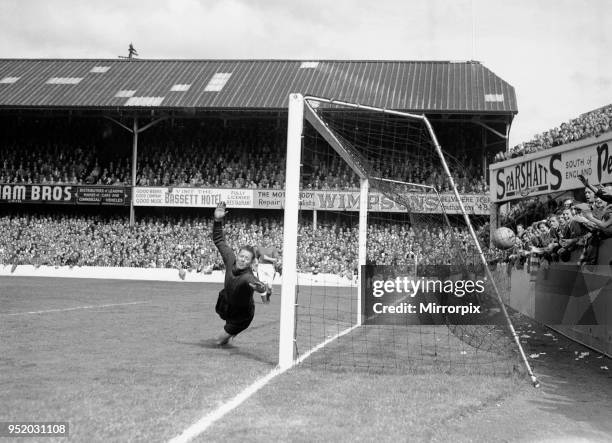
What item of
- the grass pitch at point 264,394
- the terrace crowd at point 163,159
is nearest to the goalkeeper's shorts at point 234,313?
the grass pitch at point 264,394

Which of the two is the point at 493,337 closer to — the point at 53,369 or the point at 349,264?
the point at 53,369

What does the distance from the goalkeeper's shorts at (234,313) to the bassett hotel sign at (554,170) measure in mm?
7005

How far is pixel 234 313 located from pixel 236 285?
1.45 feet

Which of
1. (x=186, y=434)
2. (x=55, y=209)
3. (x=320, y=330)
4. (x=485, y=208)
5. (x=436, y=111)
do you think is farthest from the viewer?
(x=55, y=209)

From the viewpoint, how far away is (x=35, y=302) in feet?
53.0

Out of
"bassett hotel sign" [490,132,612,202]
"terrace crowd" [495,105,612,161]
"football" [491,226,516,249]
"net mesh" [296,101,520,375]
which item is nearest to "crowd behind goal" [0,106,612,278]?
"net mesh" [296,101,520,375]

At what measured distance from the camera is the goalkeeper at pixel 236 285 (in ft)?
27.2

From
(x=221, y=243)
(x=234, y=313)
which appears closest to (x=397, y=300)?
(x=234, y=313)

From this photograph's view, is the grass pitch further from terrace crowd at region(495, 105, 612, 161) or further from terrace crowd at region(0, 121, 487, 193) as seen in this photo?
terrace crowd at region(0, 121, 487, 193)

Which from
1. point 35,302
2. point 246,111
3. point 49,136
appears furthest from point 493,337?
point 49,136

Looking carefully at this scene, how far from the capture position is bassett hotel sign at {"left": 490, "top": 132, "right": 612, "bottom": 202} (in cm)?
1195

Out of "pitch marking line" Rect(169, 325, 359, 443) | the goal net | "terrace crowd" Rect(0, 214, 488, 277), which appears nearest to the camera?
"pitch marking line" Rect(169, 325, 359, 443)

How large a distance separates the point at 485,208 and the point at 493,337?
2239cm

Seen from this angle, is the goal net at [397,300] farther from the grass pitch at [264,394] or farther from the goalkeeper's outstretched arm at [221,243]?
the goalkeeper's outstretched arm at [221,243]
